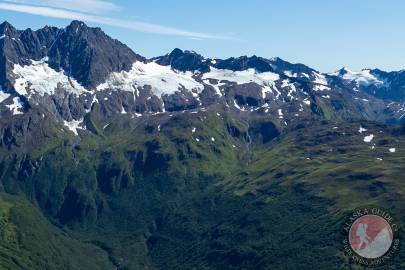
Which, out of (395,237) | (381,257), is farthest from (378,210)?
(381,257)

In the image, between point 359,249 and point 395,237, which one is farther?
point 395,237

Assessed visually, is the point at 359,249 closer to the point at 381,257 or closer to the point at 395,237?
the point at 381,257

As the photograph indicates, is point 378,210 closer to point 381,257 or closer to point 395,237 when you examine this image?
point 395,237

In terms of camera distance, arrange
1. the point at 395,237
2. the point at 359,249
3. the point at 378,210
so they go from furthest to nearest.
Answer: the point at 378,210
the point at 395,237
the point at 359,249

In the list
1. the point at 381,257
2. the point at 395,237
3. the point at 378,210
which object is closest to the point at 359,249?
the point at 381,257

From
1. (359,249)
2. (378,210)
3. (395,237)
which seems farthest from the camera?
(378,210)
